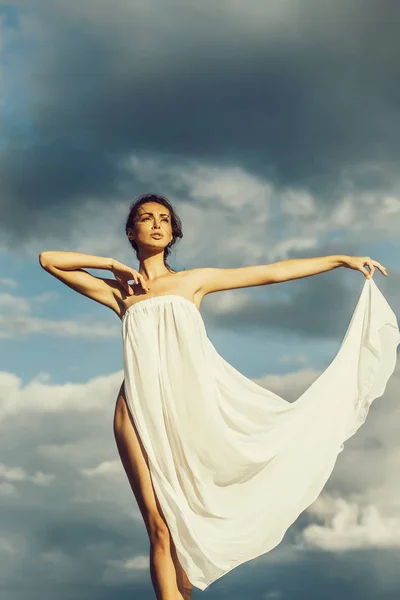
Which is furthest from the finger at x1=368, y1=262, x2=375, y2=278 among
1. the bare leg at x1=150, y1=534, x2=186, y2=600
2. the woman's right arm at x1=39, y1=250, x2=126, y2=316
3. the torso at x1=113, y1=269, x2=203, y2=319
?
the bare leg at x1=150, y1=534, x2=186, y2=600

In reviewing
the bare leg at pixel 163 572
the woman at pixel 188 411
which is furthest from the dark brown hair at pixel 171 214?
the bare leg at pixel 163 572

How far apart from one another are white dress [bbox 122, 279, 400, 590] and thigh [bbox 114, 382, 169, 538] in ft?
0.29

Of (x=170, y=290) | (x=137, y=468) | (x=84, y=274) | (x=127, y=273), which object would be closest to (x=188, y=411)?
(x=137, y=468)

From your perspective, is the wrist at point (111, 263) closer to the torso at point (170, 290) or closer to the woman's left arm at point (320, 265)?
the torso at point (170, 290)

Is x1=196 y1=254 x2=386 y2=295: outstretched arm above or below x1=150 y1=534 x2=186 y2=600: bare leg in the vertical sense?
above

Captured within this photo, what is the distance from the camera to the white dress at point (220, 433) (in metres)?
6.75

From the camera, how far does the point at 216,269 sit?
23.5ft

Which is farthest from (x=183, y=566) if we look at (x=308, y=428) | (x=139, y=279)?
(x=139, y=279)

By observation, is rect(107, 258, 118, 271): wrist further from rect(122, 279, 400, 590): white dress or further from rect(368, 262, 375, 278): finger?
rect(368, 262, 375, 278): finger

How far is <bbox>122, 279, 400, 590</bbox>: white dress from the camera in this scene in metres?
6.75

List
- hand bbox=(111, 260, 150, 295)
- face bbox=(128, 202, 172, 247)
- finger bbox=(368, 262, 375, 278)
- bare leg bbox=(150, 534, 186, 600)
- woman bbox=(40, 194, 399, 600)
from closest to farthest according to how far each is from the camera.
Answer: bare leg bbox=(150, 534, 186, 600)
woman bbox=(40, 194, 399, 600)
hand bbox=(111, 260, 150, 295)
face bbox=(128, 202, 172, 247)
finger bbox=(368, 262, 375, 278)

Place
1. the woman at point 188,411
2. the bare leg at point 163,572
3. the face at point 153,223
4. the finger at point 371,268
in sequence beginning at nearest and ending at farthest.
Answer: the bare leg at point 163,572 → the woman at point 188,411 → the face at point 153,223 → the finger at point 371,268

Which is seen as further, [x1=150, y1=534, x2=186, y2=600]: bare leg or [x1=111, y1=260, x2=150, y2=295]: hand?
[x1=111, y1=260, x2=150, y2=295]: hand

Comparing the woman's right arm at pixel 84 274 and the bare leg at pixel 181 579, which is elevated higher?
the woman's right arm at pixel 84 274
